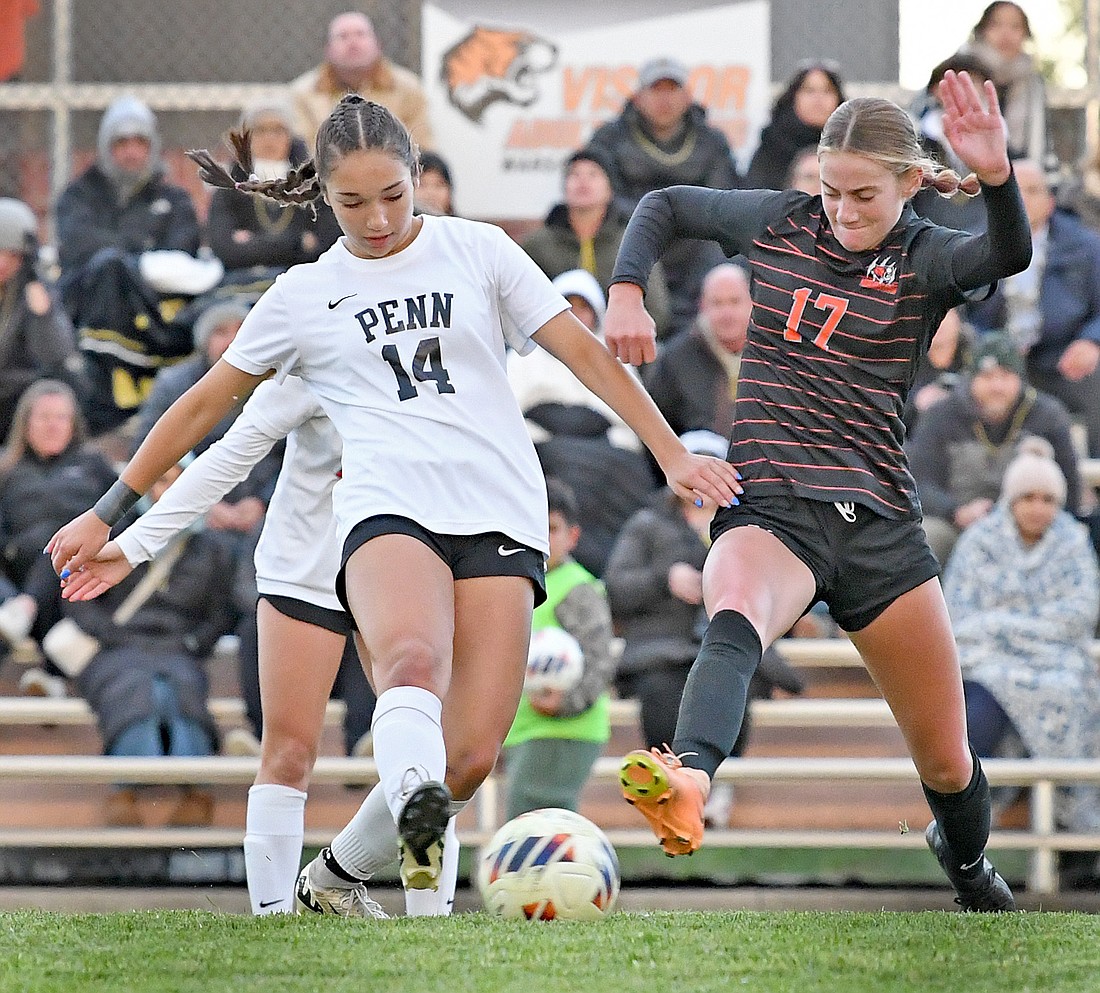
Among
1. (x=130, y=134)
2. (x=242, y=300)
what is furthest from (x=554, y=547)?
(x=130, y=134)

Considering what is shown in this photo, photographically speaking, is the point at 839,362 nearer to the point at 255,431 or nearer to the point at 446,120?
the point at 255,431

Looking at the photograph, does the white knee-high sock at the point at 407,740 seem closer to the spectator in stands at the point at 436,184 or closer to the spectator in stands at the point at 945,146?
the spectator in stands at the point at 436,184

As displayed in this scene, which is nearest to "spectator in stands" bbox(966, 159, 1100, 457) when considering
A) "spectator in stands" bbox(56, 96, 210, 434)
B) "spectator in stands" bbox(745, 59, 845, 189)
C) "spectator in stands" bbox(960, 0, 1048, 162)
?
"spectator in stands" bbox(960, 0, 1048, 162)

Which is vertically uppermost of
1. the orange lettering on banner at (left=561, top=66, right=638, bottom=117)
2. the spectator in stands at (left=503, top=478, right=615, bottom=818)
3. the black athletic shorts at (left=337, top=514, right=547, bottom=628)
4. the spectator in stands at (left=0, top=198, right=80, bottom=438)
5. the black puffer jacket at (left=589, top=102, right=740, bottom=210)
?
→ the orange lettering on banner at (left=561, top=66, right=638, bottom=117)

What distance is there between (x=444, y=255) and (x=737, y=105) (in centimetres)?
620

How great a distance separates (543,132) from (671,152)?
97cm

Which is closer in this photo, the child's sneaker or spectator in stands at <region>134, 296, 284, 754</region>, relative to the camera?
the child's sneaker

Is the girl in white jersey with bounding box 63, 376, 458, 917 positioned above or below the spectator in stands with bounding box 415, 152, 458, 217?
below

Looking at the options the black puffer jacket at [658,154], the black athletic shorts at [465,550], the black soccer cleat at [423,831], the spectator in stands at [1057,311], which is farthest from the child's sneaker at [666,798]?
the spectator in stands at [1057,311]

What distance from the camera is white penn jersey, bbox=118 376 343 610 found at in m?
5.43

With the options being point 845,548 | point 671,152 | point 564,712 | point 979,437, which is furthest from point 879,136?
point 671,152

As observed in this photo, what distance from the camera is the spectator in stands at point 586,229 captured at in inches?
389

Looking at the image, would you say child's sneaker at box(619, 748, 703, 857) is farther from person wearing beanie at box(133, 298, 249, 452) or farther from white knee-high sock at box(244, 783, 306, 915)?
person wearing beanie at box(133, 298, 249, 452)

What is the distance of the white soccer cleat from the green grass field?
0.38 metres
